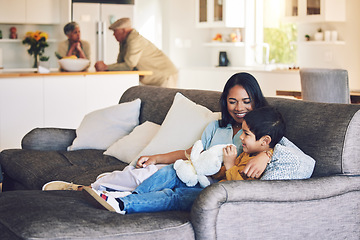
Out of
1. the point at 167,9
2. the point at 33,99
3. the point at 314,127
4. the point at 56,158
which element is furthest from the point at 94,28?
the point at 314,127

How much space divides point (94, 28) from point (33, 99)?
101 inches

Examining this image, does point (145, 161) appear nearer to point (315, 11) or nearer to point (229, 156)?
point (229, 156)

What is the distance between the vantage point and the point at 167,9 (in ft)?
28.0

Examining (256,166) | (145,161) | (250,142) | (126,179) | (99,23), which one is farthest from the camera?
(99,23)

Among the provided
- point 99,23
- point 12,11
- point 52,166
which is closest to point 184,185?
point 52,166

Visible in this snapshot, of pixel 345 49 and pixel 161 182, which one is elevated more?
pixel 345 49

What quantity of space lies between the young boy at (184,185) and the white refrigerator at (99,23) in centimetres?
572

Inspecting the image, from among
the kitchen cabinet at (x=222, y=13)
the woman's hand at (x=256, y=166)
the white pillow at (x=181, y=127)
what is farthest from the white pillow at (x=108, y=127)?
the kitchen cabinet at (x=222, y=13)

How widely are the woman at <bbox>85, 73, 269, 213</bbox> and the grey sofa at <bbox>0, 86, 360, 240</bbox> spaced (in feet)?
0.23

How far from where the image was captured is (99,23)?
791 cm

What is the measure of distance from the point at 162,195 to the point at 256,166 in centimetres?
39

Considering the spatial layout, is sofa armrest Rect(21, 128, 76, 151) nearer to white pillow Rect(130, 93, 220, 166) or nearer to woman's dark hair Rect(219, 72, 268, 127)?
white pillow Rect(130, 93, 220, 166)

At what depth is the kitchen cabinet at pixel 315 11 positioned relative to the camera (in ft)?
20.8

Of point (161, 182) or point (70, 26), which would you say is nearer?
point (161, 182)
